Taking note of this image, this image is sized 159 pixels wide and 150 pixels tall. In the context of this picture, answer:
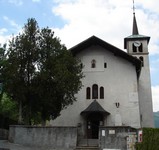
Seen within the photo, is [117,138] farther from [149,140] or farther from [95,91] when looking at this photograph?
[95,91]

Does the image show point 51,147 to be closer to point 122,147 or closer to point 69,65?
point 122,147

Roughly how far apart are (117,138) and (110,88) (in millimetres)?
9306

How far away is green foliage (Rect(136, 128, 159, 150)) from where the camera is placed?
16.7 m

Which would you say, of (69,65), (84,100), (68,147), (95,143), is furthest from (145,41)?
(68,147)

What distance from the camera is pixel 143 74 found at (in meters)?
32.6

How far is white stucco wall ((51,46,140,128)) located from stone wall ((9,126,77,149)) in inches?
290

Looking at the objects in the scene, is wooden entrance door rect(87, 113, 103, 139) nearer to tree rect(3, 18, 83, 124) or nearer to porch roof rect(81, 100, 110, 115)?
porch roof rect(81, 100, 110, 115)

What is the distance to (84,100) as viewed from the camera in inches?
1038

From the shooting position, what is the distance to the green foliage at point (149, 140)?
16.7 metres

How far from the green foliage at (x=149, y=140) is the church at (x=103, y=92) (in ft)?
24.7

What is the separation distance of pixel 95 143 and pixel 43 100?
510 centimetres

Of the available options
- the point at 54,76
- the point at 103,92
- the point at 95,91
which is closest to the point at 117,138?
the point at 54,76

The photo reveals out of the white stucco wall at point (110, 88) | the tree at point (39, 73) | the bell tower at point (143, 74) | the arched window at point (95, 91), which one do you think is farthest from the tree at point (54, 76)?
the bell tower at point (143, 74)

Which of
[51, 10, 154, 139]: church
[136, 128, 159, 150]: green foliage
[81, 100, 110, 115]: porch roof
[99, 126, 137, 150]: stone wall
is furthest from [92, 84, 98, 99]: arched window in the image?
[136, 128, 159, 150]: green foliage
